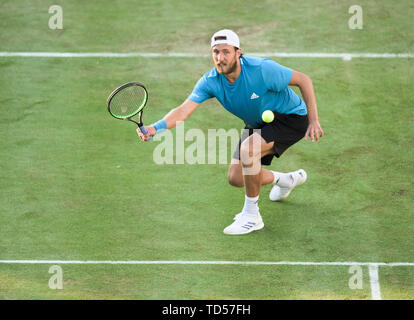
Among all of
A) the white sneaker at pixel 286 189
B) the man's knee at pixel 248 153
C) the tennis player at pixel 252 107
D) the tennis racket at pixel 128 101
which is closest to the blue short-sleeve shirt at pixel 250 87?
the tennis player at pixel 252 107

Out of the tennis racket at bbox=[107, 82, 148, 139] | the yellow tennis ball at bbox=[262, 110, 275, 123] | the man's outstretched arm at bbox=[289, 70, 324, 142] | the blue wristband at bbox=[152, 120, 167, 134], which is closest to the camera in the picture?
the blue wristband at bbox=[152, 120, 167, 134]

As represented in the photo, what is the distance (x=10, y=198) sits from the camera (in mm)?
10070

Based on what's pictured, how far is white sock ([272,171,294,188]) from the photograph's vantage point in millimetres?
9922

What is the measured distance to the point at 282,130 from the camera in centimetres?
943

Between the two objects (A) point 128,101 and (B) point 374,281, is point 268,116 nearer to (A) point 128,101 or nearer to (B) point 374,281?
(A) point 128,101

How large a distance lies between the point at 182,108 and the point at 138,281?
6.17 ft

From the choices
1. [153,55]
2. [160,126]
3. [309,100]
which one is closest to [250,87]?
[309,100]

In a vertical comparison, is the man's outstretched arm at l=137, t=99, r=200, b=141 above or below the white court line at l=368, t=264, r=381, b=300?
above

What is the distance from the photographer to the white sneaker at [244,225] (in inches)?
370

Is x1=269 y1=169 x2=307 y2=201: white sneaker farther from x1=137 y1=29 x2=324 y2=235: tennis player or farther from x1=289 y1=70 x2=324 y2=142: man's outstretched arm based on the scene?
x1=289 y1=70 x2=324 y2=142: man's outstretched arm

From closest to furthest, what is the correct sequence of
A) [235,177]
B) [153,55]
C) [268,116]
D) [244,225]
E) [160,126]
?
[160,126]
[268,116]
[244,225]
[235,177]
[153,55]

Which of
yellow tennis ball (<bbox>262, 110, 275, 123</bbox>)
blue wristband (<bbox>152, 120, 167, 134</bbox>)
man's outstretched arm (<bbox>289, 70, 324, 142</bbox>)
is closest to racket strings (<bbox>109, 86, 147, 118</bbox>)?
blue wristband (<bbox>152, 120, 167, 134</bbox>)

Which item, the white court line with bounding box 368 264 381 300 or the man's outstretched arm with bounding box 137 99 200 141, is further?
the man's outstretched arm with bounding box 137 99 200 141

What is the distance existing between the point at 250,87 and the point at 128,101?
1.30m
